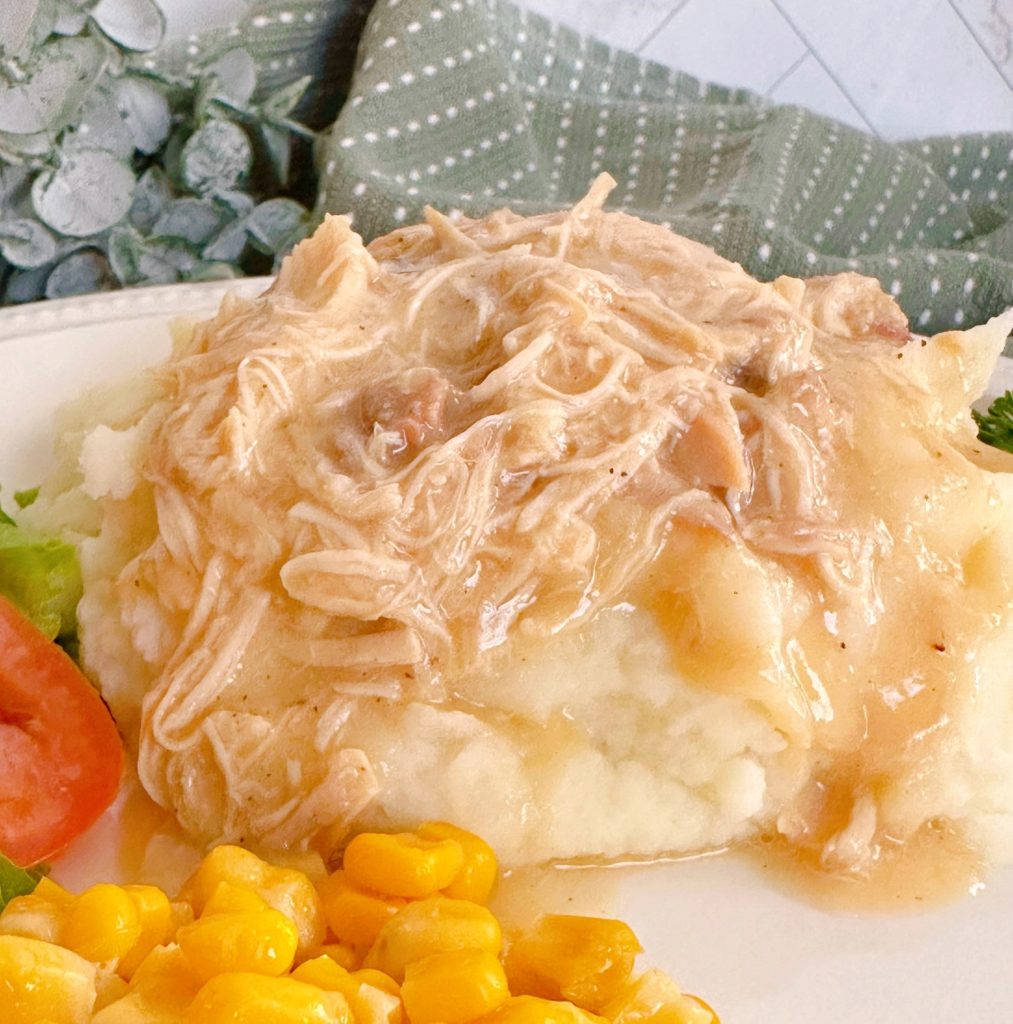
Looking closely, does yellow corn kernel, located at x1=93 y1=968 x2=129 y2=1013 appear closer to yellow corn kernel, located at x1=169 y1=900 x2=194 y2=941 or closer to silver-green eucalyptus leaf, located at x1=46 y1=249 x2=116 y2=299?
yellow corn kernel, located at x1=169 y1=900 x2=194 y2=941

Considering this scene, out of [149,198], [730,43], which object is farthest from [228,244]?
[730,43]

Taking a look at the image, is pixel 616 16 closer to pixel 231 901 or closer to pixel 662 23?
pixel 662 23

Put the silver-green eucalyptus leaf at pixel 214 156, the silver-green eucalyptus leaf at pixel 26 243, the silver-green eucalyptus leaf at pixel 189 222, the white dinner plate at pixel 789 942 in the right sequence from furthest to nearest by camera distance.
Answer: the silver-green eucalyptus leaf at pixel 189 222 → the silver-green eucalyptus leaf at pixel 214 156 → the silver-green eucalyptus leaf at pixel 26 243 → the white dinner plate at pixel 789 942

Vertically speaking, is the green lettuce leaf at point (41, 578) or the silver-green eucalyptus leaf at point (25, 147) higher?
the silver-green eucalyptus leaf at point (25, 147)

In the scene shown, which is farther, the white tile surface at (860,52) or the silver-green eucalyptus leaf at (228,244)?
the white tile surface at (860,52)

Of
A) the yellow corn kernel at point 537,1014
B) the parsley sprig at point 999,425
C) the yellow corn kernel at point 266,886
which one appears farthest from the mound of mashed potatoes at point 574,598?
the parsley sprig at point 999,425

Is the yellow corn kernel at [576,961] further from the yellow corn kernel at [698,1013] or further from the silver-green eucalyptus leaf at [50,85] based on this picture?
the silver-green eucalyptus leaf at [50,85]
